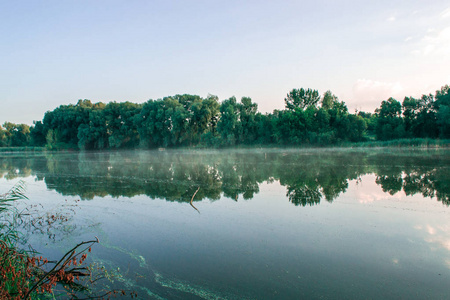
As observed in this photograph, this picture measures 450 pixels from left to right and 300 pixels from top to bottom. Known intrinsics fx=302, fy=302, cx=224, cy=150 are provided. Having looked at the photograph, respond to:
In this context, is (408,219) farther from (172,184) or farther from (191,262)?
(172,184)

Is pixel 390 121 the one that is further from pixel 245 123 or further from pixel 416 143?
pixel 245 123

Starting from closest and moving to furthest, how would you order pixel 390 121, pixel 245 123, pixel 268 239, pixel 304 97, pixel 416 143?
pixel 268 239, pixel 416 143, pixel 390 121, pixel 245 123, pixel 304 97

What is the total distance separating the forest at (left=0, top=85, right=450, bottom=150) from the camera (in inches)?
1780

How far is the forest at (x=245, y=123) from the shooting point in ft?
148

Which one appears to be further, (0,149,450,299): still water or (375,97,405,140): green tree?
(375,97,405,140): green tree

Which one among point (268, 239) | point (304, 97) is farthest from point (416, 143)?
point (268, 239)

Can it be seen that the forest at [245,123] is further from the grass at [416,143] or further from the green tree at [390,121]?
the grass at [416,143]

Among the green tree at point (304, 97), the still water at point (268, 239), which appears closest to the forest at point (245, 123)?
the green tree at point (304, 97)

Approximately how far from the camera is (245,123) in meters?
51.9

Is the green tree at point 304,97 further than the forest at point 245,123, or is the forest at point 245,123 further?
the green tree at point 304,97

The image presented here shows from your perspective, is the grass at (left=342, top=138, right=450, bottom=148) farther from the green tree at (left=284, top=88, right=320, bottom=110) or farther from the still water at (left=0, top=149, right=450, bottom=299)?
the still water at (left=0, top=149, right=450, bottom=299)

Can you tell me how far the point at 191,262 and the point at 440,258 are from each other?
4.12 m

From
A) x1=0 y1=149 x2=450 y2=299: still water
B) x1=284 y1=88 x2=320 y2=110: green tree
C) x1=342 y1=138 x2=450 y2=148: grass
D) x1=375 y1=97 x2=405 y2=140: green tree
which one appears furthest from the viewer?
x1=284 y1=88 x2=320 y2=110: green tree

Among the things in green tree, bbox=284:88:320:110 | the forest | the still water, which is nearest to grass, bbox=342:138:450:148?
the forest
